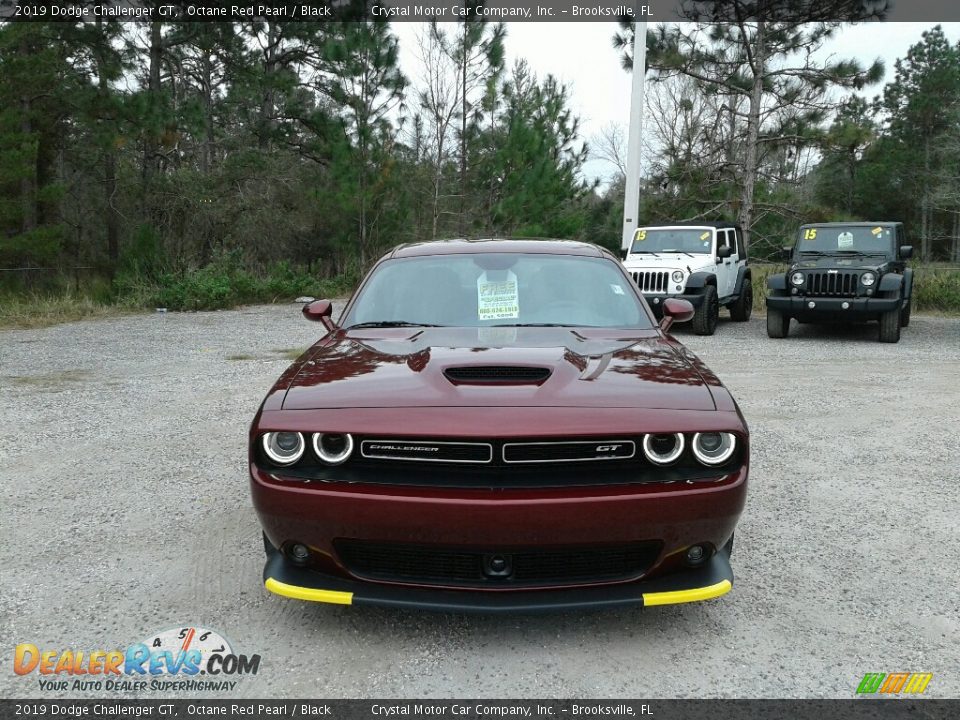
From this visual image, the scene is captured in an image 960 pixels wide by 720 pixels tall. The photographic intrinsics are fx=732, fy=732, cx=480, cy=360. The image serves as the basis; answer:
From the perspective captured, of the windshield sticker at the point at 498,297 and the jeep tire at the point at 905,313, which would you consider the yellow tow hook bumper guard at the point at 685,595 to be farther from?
the jeep tire at the point at 905,313

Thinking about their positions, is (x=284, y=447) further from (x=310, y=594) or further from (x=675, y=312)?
(x=675, y=312)

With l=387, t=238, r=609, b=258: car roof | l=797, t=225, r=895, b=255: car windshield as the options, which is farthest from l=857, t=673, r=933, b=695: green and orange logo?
l=797, t=225, r=895, b=255: car windshield

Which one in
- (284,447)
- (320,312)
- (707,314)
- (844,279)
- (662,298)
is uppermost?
(844,279)

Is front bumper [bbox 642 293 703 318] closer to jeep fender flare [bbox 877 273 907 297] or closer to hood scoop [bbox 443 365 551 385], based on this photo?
jeep fender flare [bbox 877 273 907 297]

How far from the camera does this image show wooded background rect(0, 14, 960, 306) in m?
16.8

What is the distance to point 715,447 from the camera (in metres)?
2.55

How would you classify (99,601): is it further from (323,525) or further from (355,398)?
(355,398)

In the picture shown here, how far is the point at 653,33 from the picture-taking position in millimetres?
17969

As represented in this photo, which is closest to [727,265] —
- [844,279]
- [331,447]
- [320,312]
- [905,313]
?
[844,279]

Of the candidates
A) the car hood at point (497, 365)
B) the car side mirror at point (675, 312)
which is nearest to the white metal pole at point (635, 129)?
the car side mirror at point (675, 312)

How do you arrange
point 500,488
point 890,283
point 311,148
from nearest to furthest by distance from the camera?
point 500,488 → point 890,283 → point 311,148

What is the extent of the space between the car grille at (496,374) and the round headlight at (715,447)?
61cm

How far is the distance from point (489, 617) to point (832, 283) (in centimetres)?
1069

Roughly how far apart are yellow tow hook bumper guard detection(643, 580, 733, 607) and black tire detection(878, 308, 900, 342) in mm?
10582
